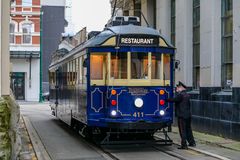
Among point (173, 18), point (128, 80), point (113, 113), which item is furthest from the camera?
point (173, 18)

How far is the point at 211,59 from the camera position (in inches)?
721

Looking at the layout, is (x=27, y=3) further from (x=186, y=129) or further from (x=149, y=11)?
(x=186, y=129)

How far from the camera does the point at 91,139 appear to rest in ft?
54.7

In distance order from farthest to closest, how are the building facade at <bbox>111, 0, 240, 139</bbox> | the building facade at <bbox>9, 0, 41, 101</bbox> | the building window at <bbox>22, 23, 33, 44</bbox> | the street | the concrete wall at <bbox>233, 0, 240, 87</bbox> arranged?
the building window at <bbox>22, 23, 33, 44</bbox>, the building facade at <bbox>9, 0, 41, 101</bbox>, the building facade at <bbox>111, 0, 240, 139</bbox>, the concrete wall at <bbox>233, 0, 240, 87</bbox>, the street

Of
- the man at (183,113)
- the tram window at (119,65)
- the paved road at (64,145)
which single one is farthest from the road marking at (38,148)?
the man at (183,113)

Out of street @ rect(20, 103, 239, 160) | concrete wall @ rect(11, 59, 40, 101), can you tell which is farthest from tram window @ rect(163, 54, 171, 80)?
concrete wall @ rect(11, 59, 40, 101)

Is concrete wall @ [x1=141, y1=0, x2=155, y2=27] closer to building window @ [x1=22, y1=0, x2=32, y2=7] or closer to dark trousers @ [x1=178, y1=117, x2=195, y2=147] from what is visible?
dark trousers @ [x1=178, y1=117, x2=195, y2=147]

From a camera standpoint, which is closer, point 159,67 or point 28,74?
point 159,67

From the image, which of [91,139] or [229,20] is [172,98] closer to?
[91,139]

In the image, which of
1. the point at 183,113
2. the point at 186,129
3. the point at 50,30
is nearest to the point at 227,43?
the point at 183,113

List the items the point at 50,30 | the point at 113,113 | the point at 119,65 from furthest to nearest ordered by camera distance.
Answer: the point at 50,30 < the point at 119,65 < the point at 113,113

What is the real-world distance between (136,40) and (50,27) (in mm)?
52512

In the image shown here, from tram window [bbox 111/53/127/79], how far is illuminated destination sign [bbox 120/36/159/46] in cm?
35

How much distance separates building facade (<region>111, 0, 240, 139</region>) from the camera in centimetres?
1644
